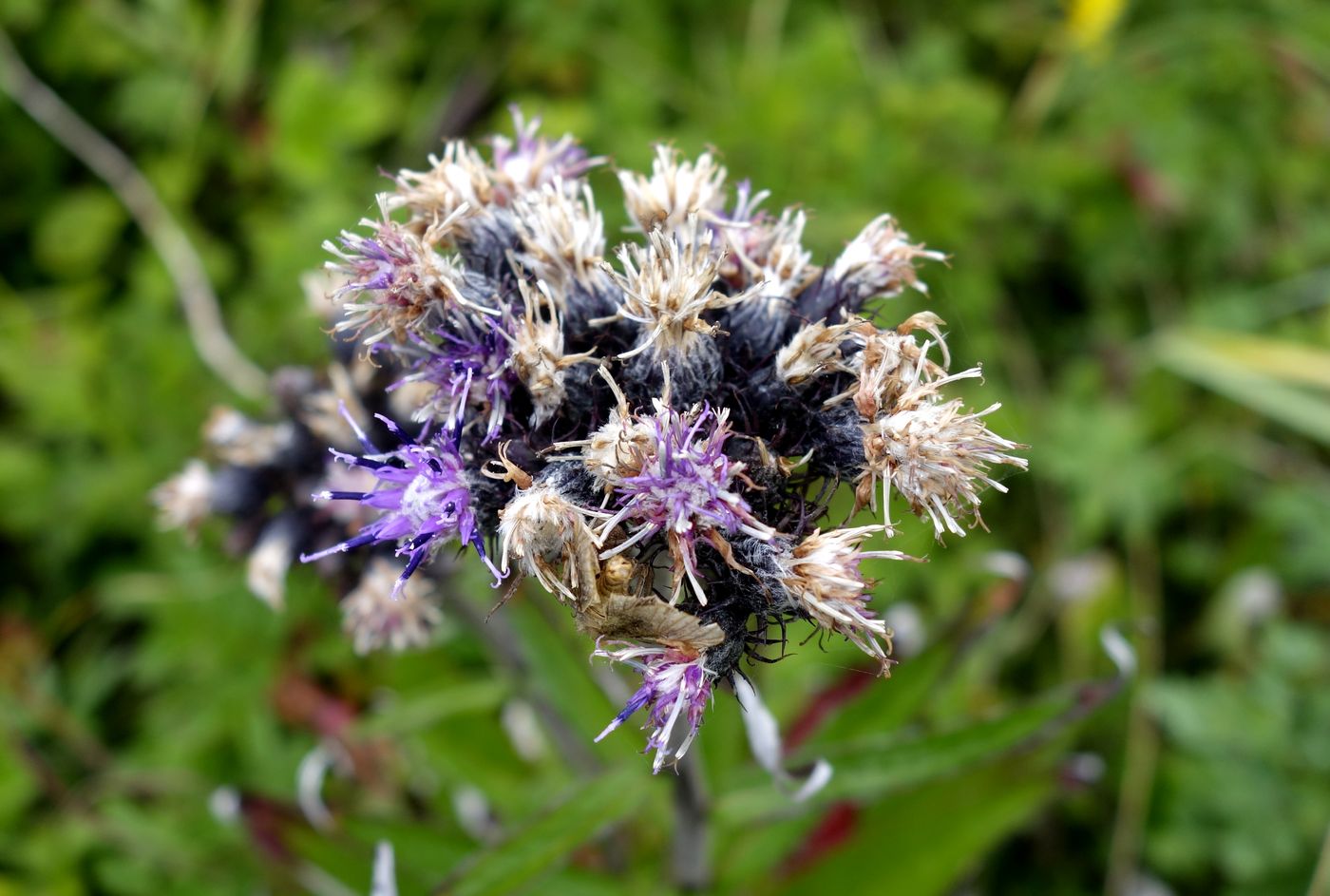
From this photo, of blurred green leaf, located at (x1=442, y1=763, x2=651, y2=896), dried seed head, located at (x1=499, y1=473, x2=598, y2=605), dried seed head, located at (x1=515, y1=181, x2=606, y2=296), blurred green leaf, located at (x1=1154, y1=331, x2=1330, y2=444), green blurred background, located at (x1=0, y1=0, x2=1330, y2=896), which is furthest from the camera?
blurred green leaf, located at (x1=1154, y1=331, x2=1330, y2=444)

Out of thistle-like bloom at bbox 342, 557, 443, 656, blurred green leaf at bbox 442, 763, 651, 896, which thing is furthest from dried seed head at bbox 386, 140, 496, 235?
blurred green leaf at bbox 442, 763, 651, 896

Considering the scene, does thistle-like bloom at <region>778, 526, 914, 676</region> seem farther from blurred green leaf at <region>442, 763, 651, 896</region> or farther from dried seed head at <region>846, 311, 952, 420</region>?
blurred green leaf at <region>442, 763, 651, 896</region>

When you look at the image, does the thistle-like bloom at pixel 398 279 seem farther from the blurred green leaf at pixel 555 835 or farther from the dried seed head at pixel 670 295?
the blurred green leaf at pixel 555 835

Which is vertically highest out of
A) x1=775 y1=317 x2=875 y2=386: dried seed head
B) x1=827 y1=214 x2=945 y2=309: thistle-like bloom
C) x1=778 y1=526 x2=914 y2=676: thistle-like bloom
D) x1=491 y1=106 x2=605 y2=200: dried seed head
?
x1=491 y1=106 x2=605 y2=200: dried seed head

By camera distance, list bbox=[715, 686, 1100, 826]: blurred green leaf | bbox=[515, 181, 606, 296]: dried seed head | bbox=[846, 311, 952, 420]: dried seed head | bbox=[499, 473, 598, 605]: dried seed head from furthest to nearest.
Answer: bbox=[715, 686, 1100, 826]: blurred green leaf → bbox=[515, 181, 606, 296]: dried seed head → bbox=[846, 311, 952, 420]: dried seed head → bbox=[499, 473, 598, 605]: dried seed head

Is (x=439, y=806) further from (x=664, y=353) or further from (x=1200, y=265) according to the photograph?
(x=1200, y=265)

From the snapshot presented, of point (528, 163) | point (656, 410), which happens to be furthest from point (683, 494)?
point (528, 163)

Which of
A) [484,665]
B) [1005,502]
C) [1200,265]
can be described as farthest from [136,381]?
[1200,265]
